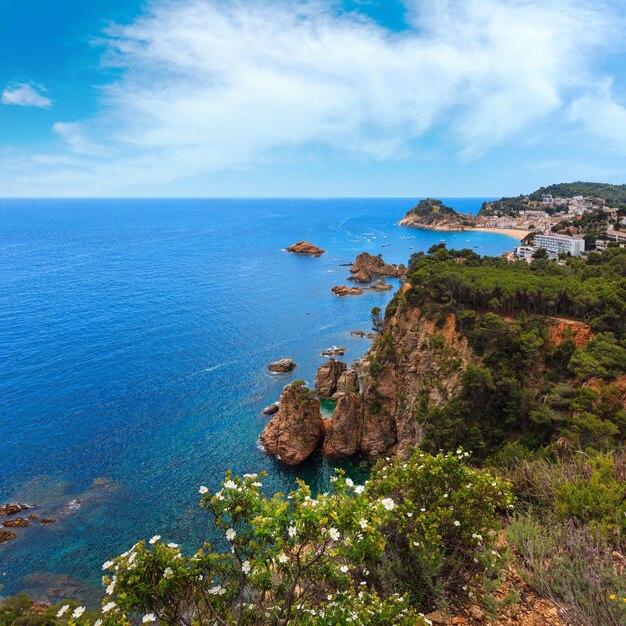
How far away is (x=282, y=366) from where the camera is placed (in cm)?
5528

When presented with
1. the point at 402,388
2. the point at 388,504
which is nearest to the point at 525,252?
the point at 402,388

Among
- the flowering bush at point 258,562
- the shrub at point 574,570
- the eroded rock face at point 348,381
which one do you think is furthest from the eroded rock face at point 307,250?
the flowering bush at point 258,562

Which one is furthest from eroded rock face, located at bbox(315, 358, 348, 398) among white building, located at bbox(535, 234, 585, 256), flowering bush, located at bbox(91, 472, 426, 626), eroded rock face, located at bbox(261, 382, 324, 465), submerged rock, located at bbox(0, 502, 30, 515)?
white building, located at bbox(535, 234, 585, 256)

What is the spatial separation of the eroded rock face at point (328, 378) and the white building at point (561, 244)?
63.1 m

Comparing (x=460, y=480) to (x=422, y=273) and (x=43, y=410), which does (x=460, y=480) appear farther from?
(x=43, y=410)

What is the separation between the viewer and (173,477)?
117 feet

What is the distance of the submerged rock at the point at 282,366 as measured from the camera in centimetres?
5522

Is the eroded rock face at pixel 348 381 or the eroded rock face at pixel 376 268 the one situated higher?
the eroded rock face at pixel 376 268

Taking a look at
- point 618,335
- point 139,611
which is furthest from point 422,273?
point 139,611

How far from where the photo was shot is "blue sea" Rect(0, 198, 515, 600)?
3042 cm

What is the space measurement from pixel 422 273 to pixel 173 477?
32.8 m

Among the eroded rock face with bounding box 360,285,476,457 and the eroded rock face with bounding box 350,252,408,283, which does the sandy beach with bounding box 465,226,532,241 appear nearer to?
the eroded rock face with bounding box 350,252,408,283

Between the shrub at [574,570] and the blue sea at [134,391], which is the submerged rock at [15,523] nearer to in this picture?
the blue sea at [134,391]

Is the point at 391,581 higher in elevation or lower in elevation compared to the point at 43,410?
higher
